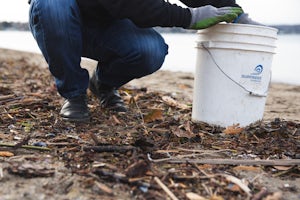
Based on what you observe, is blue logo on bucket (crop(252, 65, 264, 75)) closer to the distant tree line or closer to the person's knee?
the person's knee

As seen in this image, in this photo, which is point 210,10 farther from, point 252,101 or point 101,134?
point 101,134

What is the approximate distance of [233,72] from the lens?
224cm

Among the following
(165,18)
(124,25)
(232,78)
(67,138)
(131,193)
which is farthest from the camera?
(124,25)

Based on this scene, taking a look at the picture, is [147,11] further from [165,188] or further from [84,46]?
[165,188]

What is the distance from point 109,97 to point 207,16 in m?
1.01

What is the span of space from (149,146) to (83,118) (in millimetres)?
684

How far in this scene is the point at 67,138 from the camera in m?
1.89

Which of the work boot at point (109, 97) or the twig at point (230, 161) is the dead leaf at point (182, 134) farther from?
the work boot at point (109, 97)

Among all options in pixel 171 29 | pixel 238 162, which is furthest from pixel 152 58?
pixel 171 29

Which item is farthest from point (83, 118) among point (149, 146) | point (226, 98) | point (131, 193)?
point (131, 193)

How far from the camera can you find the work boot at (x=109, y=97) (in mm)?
2684

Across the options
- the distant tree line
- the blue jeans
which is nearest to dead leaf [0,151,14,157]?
the blue jeans

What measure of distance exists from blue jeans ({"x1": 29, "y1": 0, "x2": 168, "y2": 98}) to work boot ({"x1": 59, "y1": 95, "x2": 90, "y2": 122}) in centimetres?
4

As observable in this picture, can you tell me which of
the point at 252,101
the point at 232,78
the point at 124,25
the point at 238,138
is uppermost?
the point at 124,25
